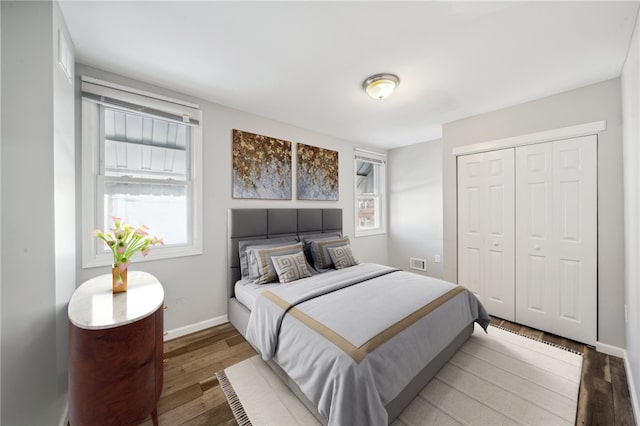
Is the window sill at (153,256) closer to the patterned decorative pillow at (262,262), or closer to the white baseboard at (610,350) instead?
the patterned decorative pillow at (262,262)

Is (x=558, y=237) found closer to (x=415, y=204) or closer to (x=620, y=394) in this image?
(x=620, y=394)

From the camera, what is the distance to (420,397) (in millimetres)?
1659

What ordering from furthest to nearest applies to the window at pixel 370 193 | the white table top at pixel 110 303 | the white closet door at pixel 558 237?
the window at pixel 370 193
the white closet door at pixel 558 237
the white table top at pixel 110 303

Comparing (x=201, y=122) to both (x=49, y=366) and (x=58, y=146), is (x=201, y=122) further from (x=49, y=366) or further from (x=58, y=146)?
(x=49, y=366)

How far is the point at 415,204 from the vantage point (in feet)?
14.1

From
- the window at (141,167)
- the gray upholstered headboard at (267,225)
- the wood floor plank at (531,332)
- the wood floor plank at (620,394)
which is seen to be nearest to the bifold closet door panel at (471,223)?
the wood floor plank at (531,332)

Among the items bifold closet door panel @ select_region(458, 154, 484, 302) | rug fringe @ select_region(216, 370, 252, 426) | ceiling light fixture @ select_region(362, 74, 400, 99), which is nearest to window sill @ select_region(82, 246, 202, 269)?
rug fringe @ select_region(216, 370, 252, 426)

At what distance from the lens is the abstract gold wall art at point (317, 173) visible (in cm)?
346

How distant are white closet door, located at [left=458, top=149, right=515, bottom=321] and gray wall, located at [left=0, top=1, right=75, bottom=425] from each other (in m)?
3.78

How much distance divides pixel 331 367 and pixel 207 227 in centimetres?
196

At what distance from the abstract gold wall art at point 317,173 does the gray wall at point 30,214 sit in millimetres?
2403

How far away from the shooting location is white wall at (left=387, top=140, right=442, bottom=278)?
4023 mm

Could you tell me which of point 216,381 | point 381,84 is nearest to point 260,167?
point 381,84

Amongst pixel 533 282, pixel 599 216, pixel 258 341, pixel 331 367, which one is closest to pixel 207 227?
pixel 258 341
